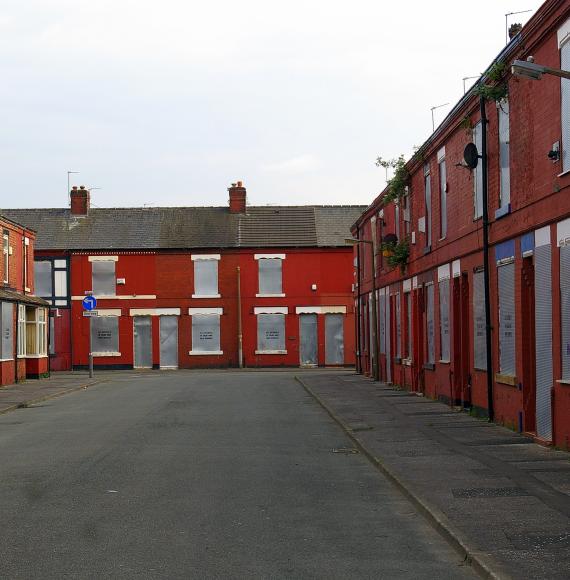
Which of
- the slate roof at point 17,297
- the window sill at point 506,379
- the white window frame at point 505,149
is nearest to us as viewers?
the window sill at point 506,379

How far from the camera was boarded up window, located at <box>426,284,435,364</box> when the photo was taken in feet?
89.4

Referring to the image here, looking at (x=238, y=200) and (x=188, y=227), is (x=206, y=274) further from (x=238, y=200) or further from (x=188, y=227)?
(x=238, y=200)

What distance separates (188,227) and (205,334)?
6.01 m

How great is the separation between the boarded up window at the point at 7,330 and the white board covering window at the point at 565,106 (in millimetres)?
25525

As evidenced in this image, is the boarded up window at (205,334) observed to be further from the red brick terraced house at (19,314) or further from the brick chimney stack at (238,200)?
the red brick terraced house at (19,314)

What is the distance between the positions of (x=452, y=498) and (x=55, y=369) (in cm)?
4559

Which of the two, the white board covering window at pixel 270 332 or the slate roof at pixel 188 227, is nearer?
the white board covering window at pixel 270 332

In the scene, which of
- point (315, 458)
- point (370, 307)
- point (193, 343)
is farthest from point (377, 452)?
point (193, 343)

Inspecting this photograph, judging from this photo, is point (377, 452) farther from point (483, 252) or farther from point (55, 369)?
point (55, 369)

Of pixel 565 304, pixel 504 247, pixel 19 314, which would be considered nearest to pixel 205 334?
pixel 19 314

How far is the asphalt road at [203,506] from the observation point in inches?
326

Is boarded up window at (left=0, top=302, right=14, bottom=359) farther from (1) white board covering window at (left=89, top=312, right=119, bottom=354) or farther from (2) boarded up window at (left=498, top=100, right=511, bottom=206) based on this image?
(2) boarded up window at (left=498, top=100, right=511, bottom=206)

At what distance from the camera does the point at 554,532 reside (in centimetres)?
912

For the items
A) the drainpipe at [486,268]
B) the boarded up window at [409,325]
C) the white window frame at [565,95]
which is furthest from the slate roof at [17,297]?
the white window frame at [565,95]
